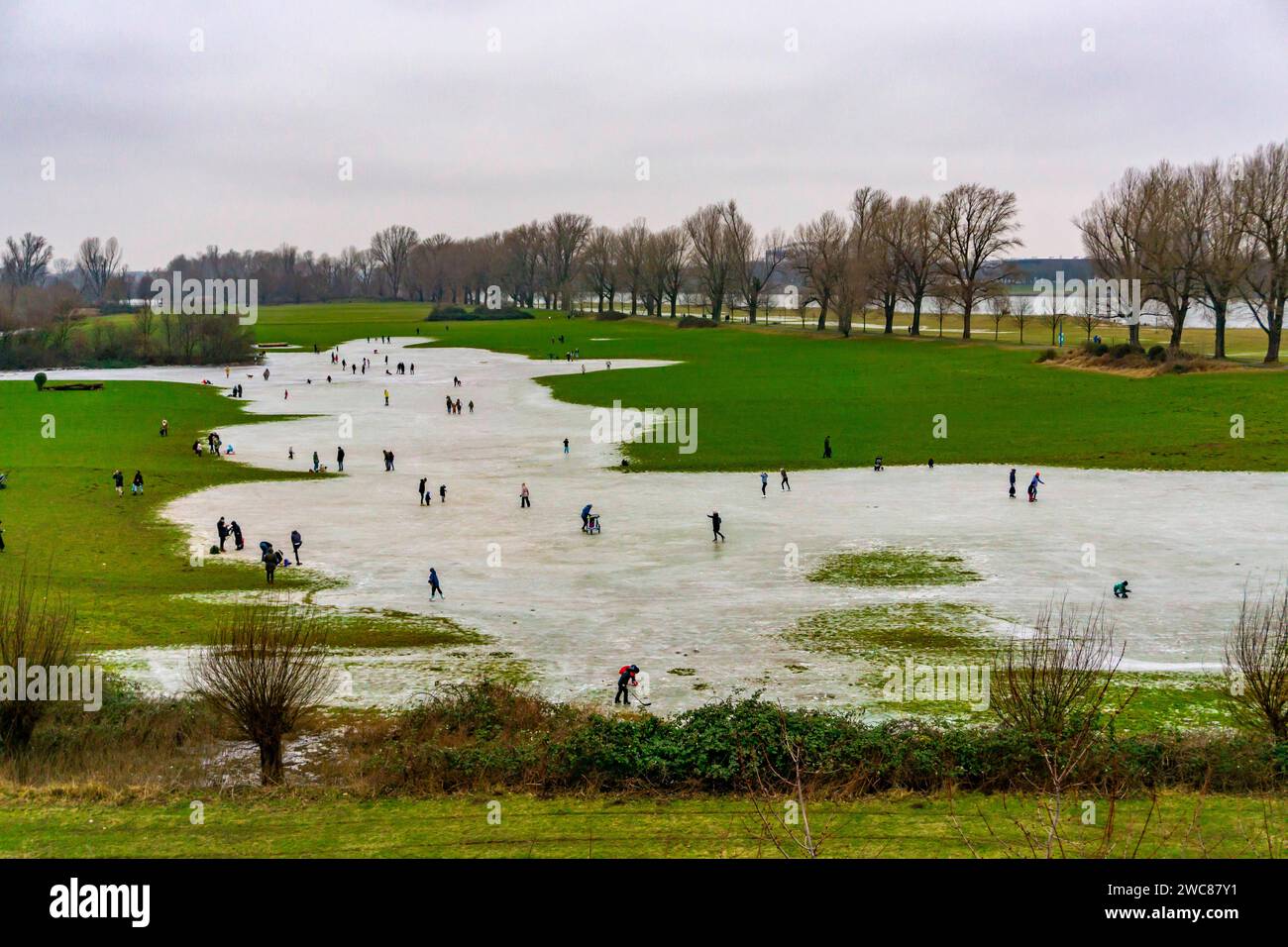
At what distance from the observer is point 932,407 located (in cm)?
8050

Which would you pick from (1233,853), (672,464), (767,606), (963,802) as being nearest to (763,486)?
(672,464)

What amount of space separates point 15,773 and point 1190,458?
184ft

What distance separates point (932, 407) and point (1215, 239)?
111 ft

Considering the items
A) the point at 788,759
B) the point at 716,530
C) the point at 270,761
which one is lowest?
the point at 270,761

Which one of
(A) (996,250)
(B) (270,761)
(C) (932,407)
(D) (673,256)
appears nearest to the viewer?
(B) (270,761)

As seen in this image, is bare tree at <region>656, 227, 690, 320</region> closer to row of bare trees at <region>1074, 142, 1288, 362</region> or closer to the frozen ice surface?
row of bare trees at <region>1074, 142, 1288, 362</region>

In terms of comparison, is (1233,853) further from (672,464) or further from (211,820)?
(672,464)

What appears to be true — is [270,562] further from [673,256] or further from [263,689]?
[673,256]

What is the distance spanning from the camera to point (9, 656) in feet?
64.7
